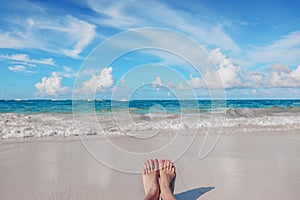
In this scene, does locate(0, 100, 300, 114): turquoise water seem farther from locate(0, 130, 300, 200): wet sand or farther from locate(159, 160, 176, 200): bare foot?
locate(159, 160, 176, 200): bare foot

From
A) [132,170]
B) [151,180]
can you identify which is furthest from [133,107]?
[151,180]

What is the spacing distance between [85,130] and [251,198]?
4779mm

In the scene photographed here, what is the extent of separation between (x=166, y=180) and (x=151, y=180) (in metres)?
0.18

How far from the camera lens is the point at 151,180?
2.95 meters

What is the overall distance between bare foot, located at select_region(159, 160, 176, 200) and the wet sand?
13cm

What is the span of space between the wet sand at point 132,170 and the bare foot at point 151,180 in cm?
11

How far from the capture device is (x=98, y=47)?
3.42 metres

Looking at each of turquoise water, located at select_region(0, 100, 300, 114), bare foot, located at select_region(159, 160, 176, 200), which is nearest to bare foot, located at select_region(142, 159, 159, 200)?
bare foot, located at select_region(159, 160, 176, 200)

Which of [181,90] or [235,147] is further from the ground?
[181,90]

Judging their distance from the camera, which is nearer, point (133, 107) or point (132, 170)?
point (132, 170)

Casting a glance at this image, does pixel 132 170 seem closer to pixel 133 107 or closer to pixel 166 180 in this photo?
pixel 166 180

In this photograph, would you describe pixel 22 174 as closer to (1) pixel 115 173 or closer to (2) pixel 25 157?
(2) pixel 25 157

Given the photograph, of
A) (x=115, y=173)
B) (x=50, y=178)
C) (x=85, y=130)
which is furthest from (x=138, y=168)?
A: (x=85, y=130)

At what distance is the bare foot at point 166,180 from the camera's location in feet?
8.54
